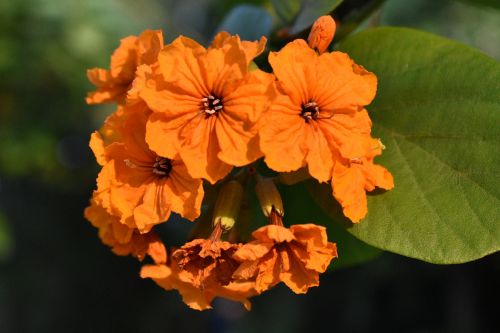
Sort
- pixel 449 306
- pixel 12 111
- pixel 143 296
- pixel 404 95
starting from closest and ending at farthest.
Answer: pixel 404 95 < pixel 12 111 < pixel 449 306 < pixel 143 296

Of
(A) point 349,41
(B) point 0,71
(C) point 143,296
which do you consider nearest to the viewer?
(A) point 349,41

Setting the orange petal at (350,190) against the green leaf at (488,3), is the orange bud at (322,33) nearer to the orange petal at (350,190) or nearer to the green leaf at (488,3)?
the orange petal at (350,190)

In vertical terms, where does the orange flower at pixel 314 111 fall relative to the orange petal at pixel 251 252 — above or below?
above

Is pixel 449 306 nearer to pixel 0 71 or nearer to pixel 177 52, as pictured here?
pixel 0 71

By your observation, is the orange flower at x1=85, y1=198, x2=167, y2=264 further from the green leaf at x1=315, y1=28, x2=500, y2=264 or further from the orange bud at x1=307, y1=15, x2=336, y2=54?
the orange bud at x1=307, y1=15, x2=336, y2=54

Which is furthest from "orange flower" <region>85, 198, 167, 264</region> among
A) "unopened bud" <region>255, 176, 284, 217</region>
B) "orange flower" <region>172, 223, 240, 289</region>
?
"unopened bud" <region>255, 176, 284, 217</region>

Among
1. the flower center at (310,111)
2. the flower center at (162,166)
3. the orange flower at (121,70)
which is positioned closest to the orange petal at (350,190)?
the flower center at (310,111)

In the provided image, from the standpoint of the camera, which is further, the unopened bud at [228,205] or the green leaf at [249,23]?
the green leaf at [249,23]

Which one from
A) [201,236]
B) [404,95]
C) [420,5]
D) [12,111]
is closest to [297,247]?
[201,236]
